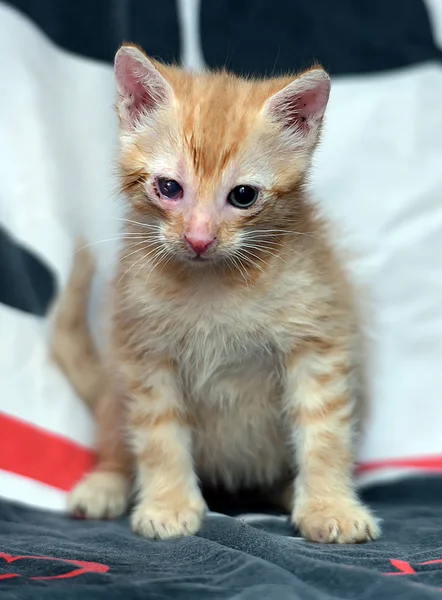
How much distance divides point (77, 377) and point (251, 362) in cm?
54

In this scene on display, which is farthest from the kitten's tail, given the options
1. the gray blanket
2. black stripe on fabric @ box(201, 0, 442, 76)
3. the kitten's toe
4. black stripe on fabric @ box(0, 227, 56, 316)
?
black stripe on fabric @ box(201, 0, 442, 76)

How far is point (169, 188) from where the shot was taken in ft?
4.23

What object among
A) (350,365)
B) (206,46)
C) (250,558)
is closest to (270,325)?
(350,365)

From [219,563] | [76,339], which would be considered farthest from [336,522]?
[76,339]

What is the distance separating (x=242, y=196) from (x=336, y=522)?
0.54 meters

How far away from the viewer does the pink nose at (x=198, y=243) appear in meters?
1.23

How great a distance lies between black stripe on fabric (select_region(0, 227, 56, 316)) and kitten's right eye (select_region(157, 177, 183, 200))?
59 centimetres

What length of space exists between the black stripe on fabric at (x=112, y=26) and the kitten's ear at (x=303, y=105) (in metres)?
0.69

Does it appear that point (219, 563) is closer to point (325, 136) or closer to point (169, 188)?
point (169, 188)

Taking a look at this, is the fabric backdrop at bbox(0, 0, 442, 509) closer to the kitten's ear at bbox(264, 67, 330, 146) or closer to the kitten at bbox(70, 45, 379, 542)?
the kitten at bbox(70, 45, 379, 542)

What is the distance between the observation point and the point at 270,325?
1.37 metres

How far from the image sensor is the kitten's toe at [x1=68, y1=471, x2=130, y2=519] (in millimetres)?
1526

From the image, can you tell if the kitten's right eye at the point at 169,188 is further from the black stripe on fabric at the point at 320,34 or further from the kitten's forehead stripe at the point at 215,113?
the black stripe on fabric at the point at 320,34

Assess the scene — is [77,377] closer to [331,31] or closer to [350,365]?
[350,365]
